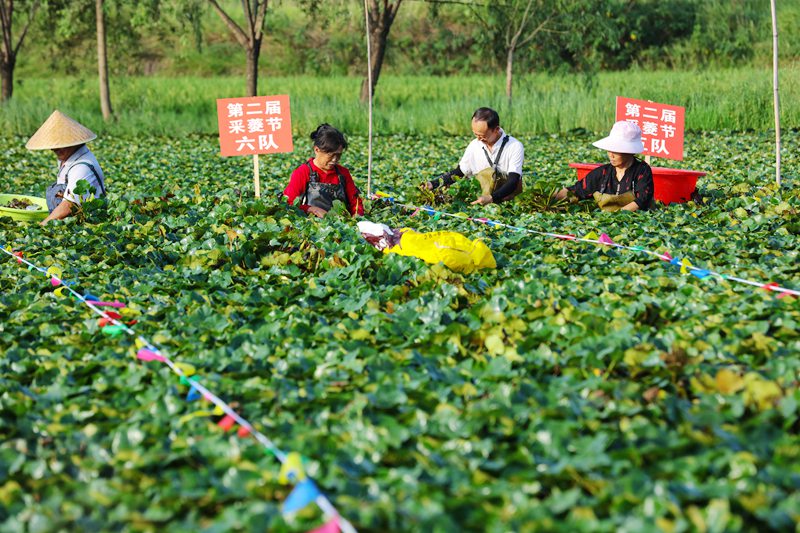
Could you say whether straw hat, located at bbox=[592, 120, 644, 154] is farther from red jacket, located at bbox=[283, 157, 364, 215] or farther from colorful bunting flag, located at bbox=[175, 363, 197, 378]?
colorful bunting flag, located at bbox=[175, 363, 197, 378]

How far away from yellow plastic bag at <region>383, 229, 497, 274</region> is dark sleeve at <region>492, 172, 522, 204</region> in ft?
6.92

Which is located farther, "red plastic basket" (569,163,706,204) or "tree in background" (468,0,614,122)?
"tree in background" (468,0,614,122)

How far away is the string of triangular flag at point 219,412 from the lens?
2.30 meters

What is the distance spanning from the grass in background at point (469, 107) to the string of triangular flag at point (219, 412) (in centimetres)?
1086

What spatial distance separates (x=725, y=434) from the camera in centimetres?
260

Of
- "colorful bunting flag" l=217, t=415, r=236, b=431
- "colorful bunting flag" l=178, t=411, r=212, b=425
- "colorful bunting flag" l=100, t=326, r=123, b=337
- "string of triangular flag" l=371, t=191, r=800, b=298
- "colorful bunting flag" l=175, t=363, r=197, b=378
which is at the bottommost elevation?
"colorful bunting flag" l=217, t=415, r=236, b=431

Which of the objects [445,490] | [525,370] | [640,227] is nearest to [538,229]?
[640,227]

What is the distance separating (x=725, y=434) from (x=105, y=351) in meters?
2.40

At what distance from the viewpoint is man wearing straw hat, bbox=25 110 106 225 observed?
6223 millimetres

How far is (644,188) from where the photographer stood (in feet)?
22.2

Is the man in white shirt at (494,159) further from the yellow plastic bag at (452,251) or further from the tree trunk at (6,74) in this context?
the tree trunk at (6,74)

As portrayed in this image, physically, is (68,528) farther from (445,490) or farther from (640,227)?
(640,227)

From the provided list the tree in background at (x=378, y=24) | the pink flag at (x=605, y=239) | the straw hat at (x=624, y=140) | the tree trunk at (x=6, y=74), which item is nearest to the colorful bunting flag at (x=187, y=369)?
the pink flag at (x=605, y=239)

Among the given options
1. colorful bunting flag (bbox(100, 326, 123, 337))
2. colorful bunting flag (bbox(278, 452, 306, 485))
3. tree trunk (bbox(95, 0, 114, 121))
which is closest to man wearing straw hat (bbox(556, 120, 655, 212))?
colorful bunting flag (bbox(100, 326, 123, 337))
